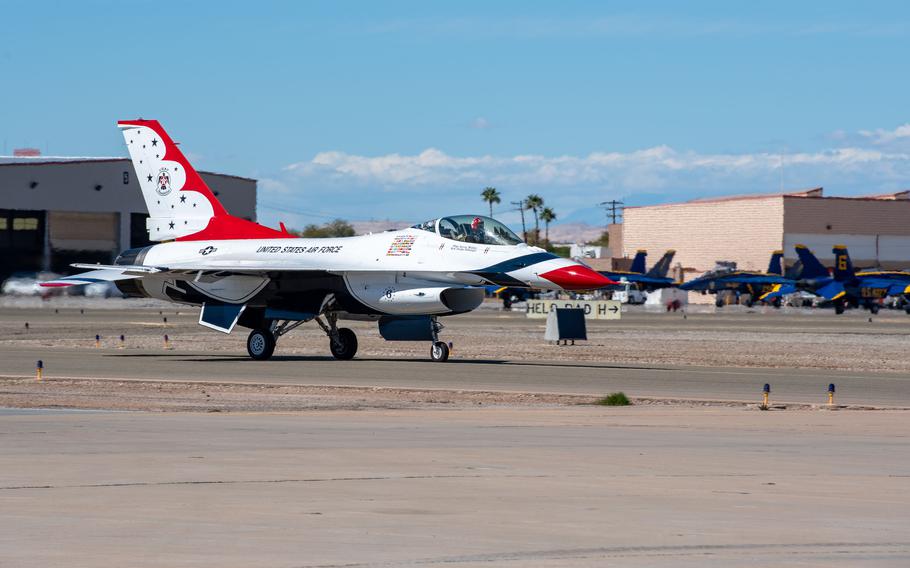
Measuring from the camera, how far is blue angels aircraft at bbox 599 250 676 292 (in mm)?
106625

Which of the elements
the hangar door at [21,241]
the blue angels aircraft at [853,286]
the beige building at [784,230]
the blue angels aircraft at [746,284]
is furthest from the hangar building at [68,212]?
the beige building at [784,230]

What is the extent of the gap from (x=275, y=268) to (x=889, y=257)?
343 ft

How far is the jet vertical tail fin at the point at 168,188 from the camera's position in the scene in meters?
33.8

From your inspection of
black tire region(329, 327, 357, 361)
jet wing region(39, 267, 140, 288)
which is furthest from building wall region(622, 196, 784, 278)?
jet wing region(39, 267, 140, 288)

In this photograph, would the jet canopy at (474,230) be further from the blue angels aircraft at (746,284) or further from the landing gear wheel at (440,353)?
the blue angels aircraft at (746,284)

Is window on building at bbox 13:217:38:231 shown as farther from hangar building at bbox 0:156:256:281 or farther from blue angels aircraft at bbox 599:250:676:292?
blue angels aircraft at bbox 599:250:676:292

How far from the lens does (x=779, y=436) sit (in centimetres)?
1529

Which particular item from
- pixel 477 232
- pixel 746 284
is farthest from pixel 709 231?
pixel 477 232

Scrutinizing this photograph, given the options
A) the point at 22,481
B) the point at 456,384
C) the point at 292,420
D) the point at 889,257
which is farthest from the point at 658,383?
the point at 889,257

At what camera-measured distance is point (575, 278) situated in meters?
27.0

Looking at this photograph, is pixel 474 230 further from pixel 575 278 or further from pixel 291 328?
pixel 291 328

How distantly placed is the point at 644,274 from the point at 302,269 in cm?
8516

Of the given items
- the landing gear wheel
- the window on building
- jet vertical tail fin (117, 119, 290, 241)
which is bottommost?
the landing gear wheel

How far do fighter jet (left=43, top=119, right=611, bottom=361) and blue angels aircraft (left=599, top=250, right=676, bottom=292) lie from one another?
70035 millimetres
